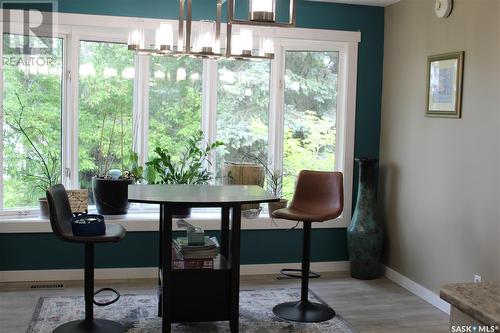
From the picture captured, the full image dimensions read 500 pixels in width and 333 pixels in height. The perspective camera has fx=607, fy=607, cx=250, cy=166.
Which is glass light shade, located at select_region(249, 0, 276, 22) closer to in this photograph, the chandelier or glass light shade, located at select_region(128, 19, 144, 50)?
the chandelier

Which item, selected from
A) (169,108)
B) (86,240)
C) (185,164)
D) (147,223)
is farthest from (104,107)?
(86,240)

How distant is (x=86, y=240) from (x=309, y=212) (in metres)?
1.52

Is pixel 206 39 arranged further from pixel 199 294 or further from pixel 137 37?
pixel 199 294

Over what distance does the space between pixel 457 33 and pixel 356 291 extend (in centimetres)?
213

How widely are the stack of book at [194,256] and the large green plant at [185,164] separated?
1.29 m

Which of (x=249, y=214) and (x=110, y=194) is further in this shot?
(x=249, y=214)

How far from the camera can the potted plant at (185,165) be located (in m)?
4.95

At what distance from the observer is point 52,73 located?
4949 millimetres

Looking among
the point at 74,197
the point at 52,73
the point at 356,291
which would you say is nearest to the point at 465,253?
the point at 356,291

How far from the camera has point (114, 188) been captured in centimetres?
488

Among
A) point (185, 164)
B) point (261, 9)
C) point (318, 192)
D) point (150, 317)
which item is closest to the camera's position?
point (261, 9)

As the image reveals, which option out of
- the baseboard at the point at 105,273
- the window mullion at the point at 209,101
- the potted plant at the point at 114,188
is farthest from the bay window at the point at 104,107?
the baseboard at the point at 105,273

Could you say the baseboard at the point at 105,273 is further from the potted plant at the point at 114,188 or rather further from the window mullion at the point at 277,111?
the window mullion at the point at 277,111

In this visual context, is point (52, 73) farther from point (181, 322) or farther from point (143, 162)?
point (181, 322)
